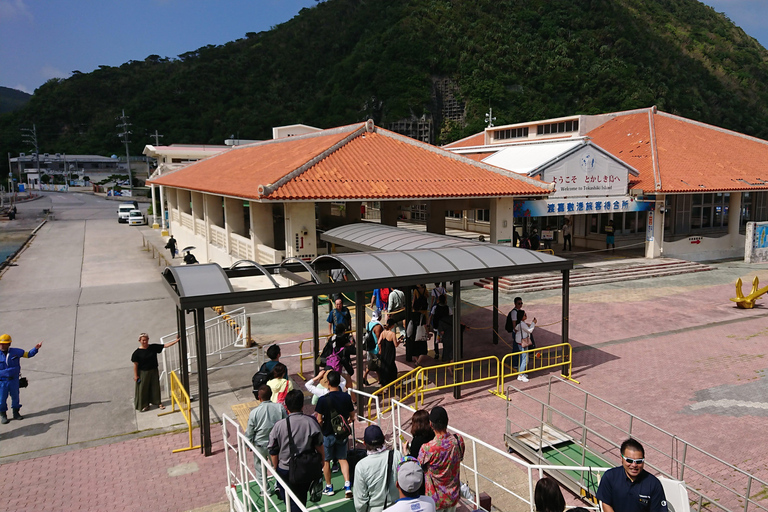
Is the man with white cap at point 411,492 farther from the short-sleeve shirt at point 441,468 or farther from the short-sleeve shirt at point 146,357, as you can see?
the short-sleeve shirt at point 146,357

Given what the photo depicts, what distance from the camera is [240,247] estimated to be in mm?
21938

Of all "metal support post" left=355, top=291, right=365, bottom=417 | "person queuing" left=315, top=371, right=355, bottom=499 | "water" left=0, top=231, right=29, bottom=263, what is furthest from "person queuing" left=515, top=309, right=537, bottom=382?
"water" left=0, top=231, right=29, bottom=263

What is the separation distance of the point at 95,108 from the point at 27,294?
98120 millimetres

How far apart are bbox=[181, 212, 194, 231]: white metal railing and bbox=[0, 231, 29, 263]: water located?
36.0 feet

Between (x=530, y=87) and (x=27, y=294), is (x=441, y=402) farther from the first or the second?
(x=530, y=87)

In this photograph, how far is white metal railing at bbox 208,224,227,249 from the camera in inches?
953

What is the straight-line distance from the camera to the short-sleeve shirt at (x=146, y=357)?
395 inches

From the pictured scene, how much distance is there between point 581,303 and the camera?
1822 cm

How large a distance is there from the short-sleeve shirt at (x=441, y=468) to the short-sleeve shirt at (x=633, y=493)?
1342 mm

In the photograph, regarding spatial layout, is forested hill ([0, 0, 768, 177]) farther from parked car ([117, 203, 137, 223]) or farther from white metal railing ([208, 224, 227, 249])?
white metal railing ([208, 224, 227, 249])

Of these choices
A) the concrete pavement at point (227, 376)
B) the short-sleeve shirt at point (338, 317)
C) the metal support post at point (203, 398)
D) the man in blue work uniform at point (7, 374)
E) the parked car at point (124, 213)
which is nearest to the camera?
the concrete pavement at point (227, 376)

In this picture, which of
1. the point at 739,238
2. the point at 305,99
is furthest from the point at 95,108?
the point at 739,238

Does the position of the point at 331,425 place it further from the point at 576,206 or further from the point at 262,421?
Result: the point at 576,206

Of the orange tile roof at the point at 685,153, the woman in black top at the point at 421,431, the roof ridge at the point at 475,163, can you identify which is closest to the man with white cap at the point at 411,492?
the woman in black top at the point at 421,431
